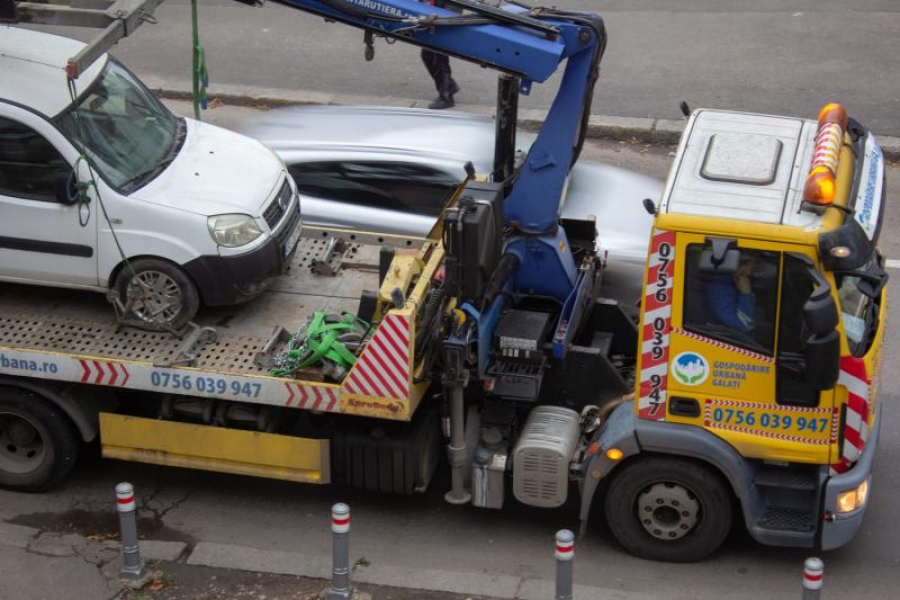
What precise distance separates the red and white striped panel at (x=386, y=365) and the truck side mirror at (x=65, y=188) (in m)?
2.16

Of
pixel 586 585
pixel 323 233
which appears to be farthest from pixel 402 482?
pixel 323 233

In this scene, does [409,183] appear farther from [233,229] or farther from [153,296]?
[153,296]

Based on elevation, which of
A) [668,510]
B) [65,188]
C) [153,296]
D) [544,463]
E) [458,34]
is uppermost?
[458,34]

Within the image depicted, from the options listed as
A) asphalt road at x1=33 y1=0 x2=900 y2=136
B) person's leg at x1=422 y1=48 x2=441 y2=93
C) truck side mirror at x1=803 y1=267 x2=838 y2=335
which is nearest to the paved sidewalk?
truck side mirror at x1=803 y1=267 x2=838 y2=335

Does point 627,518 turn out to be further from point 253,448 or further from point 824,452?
point 253,448

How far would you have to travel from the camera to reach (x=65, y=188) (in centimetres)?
803

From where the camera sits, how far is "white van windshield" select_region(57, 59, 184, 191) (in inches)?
325

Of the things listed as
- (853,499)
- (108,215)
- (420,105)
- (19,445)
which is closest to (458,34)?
(108,215)

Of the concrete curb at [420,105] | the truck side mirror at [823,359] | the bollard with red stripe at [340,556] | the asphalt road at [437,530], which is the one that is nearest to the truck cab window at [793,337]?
the truck side mirror at [823,359]

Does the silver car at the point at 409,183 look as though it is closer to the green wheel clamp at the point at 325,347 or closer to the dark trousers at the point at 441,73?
the green wheel clamp at the point at 325,347

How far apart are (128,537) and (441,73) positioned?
9.50 metres

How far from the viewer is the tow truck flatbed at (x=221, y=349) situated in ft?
24.8

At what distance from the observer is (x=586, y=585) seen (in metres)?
7.60

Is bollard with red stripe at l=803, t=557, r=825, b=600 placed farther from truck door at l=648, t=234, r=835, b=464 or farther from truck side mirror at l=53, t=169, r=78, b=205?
truck side mirror at l=53, t=169, r=78, b=205
